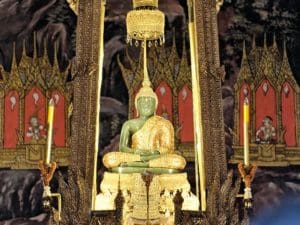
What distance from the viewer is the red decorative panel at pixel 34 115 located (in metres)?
9.84

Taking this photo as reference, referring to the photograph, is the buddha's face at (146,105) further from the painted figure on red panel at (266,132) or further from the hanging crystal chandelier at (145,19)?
the painted figure on red panel at (266,132)

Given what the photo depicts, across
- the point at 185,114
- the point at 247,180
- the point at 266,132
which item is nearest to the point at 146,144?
the point at 247,180

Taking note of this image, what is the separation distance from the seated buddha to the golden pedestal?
0.16 metres

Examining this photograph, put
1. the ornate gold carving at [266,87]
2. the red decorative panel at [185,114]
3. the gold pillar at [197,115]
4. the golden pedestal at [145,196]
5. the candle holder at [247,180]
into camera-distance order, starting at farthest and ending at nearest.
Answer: the ornate gold carving at [266,87] → the red decorative panel at [185,114] → the gold pillar at [197,115] → the golden pedestal at [145,196] → the candle holder at [247,180]

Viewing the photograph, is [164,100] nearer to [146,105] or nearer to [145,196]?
[146,105]

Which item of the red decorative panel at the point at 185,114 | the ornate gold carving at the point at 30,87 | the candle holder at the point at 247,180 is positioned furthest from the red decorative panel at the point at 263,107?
the candle holder at the point at 247,180

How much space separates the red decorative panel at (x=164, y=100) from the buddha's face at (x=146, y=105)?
6.70ft

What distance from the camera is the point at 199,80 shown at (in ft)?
24.1

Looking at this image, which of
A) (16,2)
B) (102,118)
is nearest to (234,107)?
(102,118)

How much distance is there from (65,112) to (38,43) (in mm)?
934

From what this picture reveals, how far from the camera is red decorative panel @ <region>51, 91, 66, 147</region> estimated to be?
9.86m

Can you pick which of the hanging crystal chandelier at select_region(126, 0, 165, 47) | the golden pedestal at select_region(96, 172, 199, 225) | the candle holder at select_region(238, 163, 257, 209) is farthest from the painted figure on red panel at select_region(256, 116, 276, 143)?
the candle holder at select_region(238, 163, 257, 209)

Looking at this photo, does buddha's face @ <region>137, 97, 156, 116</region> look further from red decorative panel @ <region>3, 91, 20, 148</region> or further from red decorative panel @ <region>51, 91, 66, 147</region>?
red decorative panel @ <region>3, 91, 20, 148</region>

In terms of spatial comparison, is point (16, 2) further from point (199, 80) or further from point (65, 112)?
point (199, 80)
